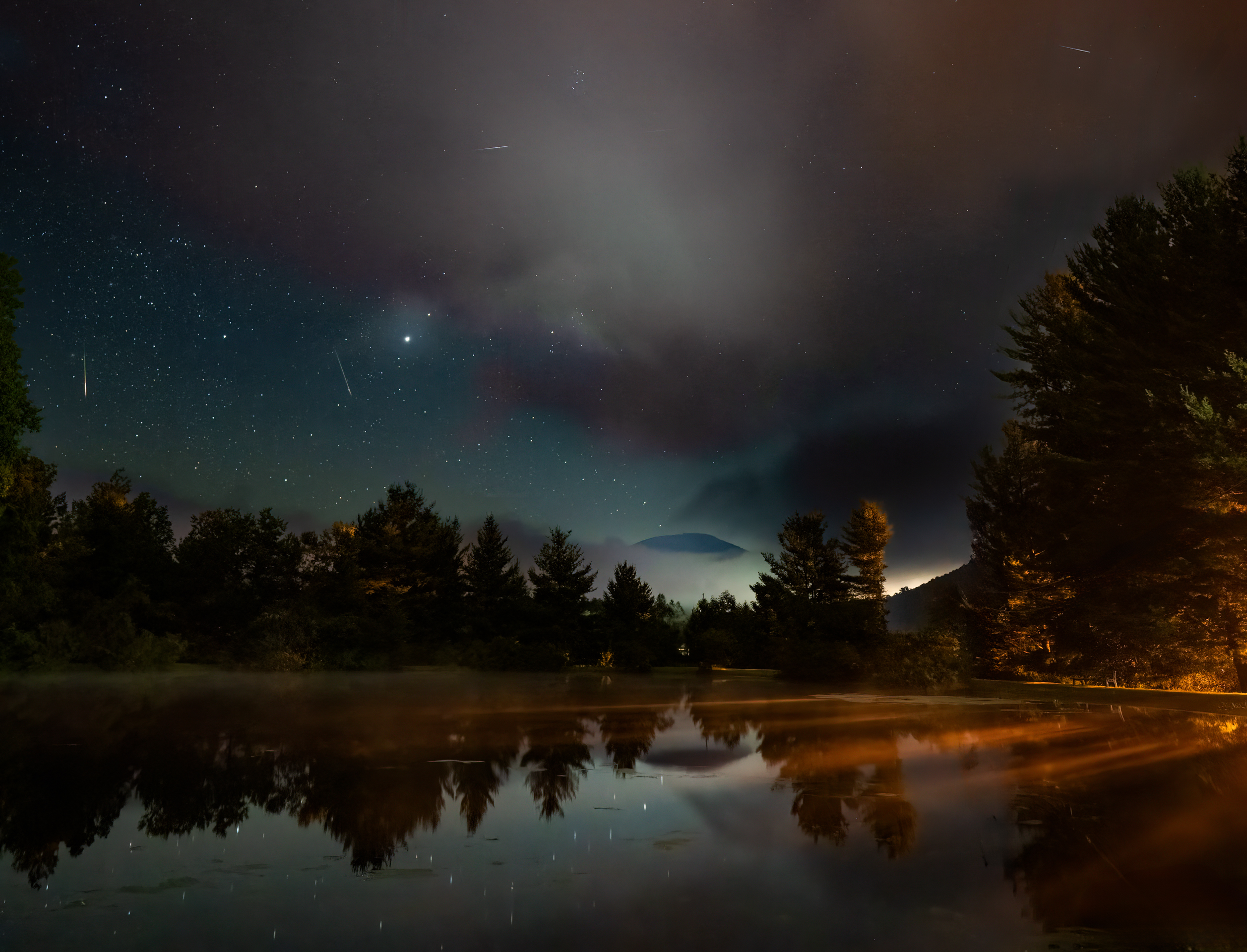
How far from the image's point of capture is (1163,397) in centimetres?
1902

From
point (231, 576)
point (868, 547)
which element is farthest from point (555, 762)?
point (868, 547)

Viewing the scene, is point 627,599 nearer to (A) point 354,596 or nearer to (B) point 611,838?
(A) point 354,596

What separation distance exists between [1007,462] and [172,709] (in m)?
36.9

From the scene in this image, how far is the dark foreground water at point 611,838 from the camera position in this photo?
4.33m

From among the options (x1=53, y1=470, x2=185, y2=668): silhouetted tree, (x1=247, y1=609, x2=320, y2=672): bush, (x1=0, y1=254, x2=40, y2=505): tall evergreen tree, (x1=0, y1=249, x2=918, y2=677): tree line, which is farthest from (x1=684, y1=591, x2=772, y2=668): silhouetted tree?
(x1=0, y1=254, x2=40, y2=505): tall evergreen tree

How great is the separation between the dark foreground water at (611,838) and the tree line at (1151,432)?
8.23m

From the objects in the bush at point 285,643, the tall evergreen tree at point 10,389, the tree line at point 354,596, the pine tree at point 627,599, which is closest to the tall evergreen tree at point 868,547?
the tree line at point 354,596

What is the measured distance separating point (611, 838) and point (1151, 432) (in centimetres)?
1983

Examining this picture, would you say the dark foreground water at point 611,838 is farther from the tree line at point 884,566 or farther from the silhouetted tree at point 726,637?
the silhouetted tree at point 726,637

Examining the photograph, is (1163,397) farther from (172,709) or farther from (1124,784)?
(172,709)

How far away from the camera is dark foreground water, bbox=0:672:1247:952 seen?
433 cm

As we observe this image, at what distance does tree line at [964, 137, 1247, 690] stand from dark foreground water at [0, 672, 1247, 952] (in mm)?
8232

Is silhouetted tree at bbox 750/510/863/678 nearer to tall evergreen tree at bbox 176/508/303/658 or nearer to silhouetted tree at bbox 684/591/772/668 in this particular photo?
silhouetted tree at bbox 684/591/772/668

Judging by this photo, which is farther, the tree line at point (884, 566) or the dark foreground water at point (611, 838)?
the tree line at point (884, 566)
